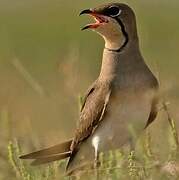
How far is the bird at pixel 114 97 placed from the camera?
708 cm

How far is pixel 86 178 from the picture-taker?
6.41 m

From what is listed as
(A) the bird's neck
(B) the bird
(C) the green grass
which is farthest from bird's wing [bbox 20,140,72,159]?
(A) the bird's neck

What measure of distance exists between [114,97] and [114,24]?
45 cm

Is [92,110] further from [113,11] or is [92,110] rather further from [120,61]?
[113,11]

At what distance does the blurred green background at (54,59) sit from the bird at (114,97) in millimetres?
182

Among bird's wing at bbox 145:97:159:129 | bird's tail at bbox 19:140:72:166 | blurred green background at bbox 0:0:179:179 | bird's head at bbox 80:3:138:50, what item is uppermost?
blurred green background at bbox 0:0:179:179

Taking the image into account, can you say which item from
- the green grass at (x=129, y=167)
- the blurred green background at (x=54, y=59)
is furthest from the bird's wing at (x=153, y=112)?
the green grass at (x=129, y=167)

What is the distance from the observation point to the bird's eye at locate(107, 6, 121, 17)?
724 cm

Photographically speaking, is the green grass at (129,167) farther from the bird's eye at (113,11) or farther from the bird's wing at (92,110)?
the bird's eye at (113,11)

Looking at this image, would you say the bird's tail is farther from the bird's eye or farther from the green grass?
the bird's eye

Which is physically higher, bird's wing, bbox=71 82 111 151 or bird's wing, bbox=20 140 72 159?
bird's wing, bbox=71 82 111 151

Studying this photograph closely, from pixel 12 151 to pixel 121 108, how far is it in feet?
3.34

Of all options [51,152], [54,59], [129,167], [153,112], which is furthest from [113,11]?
[54,59]

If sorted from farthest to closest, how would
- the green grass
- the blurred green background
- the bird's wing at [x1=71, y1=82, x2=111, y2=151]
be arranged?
the blurred green background, the bird's wing at [x1=71, y1=82, x2=111, y2=151], the green grass
